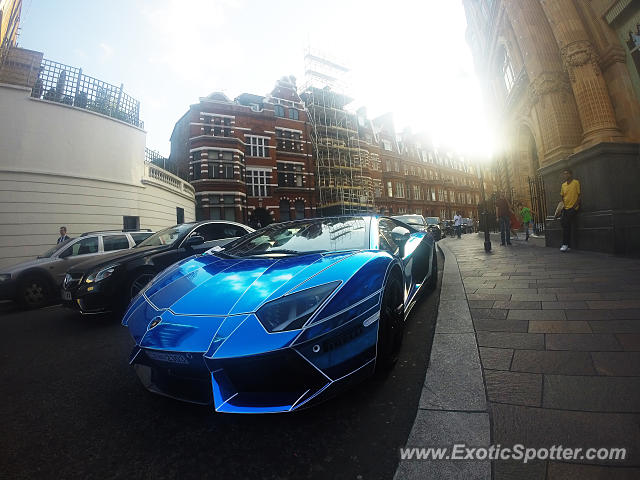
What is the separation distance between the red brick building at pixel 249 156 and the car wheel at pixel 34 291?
18373mm

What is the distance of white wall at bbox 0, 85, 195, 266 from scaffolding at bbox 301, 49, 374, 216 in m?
22.3

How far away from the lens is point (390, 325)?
1997 mm

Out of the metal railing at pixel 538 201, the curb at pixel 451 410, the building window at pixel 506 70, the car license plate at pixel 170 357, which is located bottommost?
the curb at pixel 451 410

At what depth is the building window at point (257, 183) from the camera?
26.9 m

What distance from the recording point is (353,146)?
36.5 metres

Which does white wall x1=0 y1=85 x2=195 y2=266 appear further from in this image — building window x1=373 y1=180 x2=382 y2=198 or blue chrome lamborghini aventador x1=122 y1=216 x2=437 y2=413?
building window x1=373 y1=180 x2=382 y2=198

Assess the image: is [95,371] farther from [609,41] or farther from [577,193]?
[609,41]

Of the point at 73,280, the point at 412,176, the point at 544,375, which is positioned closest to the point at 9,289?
the point at 73,280

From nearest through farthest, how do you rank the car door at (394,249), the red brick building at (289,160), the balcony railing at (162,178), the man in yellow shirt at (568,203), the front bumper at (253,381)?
1. the front bumper at (253,381)
2. the car door at (394,249)
3. the man in yellow shirt at (568,203)
4. the balcony railing at (162,178)
5. the red brick building at (289,160)

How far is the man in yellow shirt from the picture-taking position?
6.36 meters

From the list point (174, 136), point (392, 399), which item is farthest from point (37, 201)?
point (174, 136)

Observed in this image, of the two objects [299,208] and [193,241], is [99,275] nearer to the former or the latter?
[193,241]

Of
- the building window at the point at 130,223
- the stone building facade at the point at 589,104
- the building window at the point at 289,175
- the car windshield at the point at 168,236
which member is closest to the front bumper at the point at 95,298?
the car windshield at the point at 168,236

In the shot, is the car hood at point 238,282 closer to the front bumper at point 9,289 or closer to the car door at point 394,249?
the car door at point 394,249
